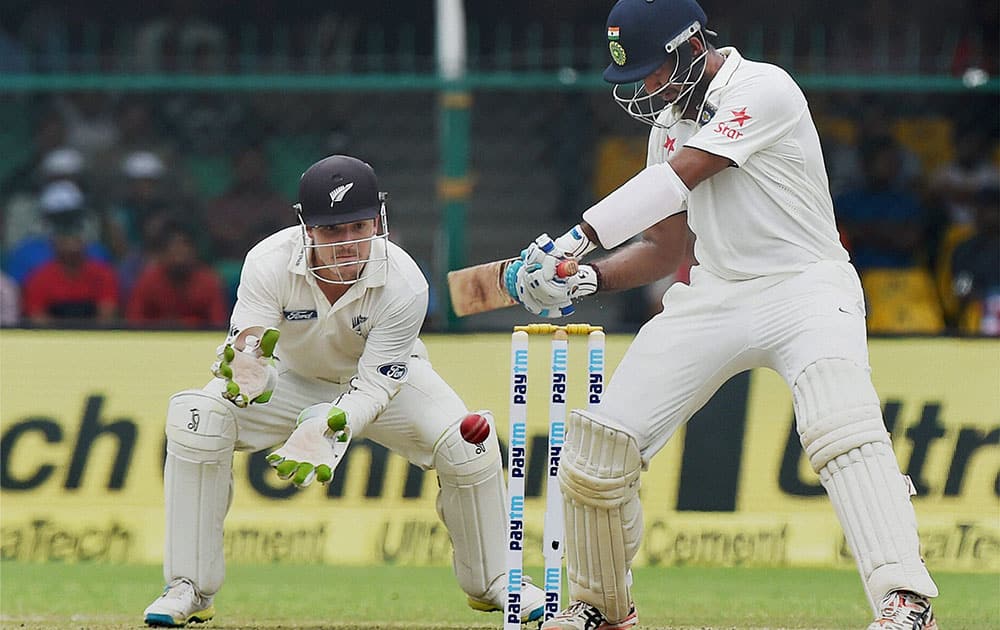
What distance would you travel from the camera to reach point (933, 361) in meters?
8.04

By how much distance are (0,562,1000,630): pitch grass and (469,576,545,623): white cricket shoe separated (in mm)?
67

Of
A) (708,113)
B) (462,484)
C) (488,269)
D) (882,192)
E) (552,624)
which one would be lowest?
(552,624)

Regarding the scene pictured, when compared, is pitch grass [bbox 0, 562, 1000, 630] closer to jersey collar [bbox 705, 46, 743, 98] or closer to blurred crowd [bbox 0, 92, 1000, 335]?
blurred crowd [bbox 0, 92, 1000, 335]

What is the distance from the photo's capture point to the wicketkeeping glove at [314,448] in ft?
16.6

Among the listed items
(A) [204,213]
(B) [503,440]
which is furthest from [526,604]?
(A) [204,213]

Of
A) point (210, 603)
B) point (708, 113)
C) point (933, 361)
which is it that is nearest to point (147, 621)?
point (210, 603)

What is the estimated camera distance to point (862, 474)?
476cm

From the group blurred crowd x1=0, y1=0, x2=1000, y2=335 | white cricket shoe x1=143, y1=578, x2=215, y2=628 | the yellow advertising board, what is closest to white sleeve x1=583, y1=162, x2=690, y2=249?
white cricket shoe x1=143, y1=578, x2=215, y2=628

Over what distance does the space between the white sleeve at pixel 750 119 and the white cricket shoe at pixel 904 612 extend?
1.30 meters

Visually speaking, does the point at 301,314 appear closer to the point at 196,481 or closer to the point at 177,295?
the point at 196,481

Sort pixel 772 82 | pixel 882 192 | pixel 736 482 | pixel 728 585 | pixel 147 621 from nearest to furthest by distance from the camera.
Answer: pixel 772 82
pixel 147 621
pixel 728 585
pixel 736 482
pixel 882 192

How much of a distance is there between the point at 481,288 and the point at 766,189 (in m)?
Answer: 0.92

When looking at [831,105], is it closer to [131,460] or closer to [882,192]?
[882,192]

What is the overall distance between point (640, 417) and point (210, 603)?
175cm
